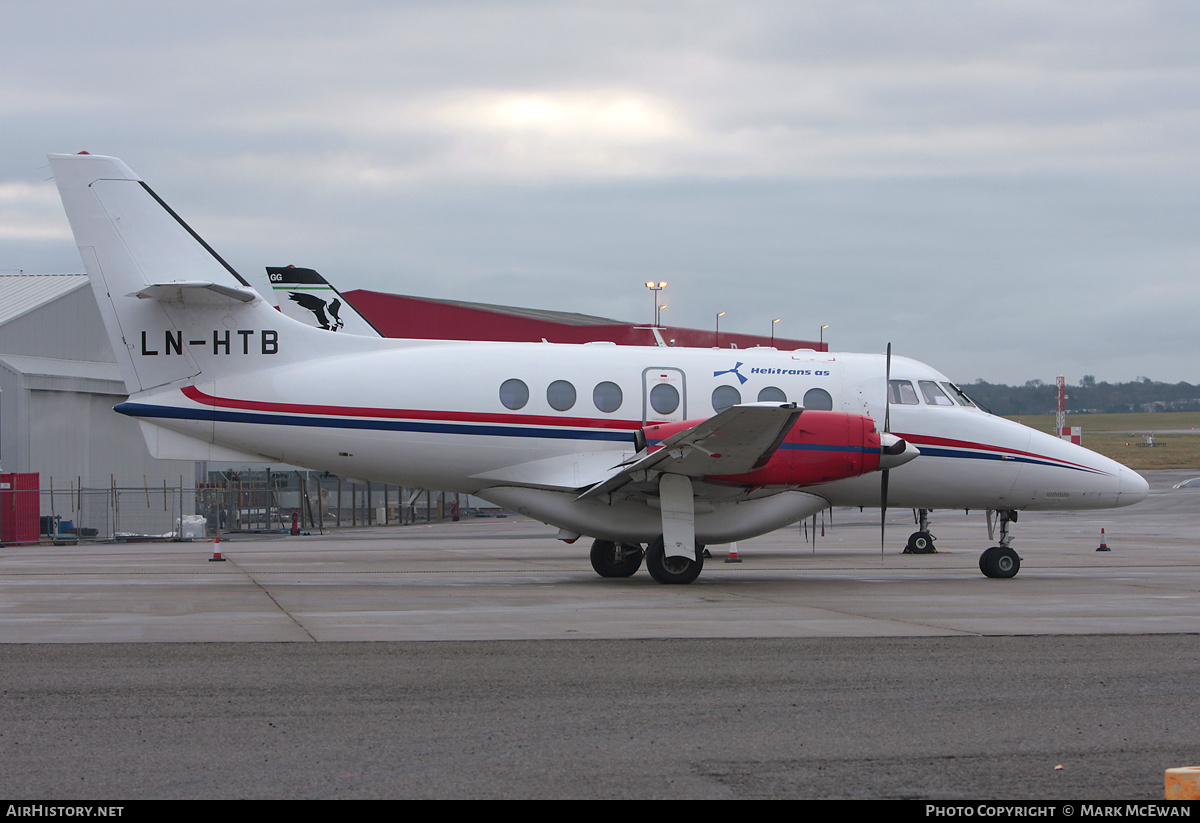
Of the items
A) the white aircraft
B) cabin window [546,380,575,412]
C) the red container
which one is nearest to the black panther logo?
the red container

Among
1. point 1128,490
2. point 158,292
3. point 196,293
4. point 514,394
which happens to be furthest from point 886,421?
point 158,292

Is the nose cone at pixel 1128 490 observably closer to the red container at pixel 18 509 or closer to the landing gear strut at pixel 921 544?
the landing gear strut at pixel 921 544

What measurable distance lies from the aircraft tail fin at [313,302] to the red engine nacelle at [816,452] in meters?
15.9

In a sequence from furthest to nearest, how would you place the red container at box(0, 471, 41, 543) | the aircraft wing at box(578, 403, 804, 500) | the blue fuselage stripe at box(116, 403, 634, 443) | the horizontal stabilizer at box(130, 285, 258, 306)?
the red container at box(0, 471, 41, 543) → the blue fuselage stripe at box(116, 403, 634, 443) → the horizontal stabilizer at box(130, 285, 258, 306) → the aircraft wing at box(578, 403, 804, 500)

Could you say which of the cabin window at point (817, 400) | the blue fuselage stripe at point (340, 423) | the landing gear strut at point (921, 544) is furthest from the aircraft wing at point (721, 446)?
the landing gear strut at point (921, 544)

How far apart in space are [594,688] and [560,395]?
9.15 meters

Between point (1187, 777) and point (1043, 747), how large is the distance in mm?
2057

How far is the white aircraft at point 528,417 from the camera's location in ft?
52.8

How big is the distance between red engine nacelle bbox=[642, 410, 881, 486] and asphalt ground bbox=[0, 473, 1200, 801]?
5.39 ft

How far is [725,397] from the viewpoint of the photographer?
58.4ft

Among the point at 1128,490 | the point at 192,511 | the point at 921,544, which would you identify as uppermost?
the point at 1128,490

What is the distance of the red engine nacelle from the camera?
52.2ft

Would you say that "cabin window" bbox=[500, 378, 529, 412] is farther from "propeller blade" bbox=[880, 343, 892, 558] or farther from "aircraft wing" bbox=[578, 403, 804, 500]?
"propeller blade" bbox=[880, 343, 892, 558]

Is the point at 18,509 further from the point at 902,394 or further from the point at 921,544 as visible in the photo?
the point at 902,394
